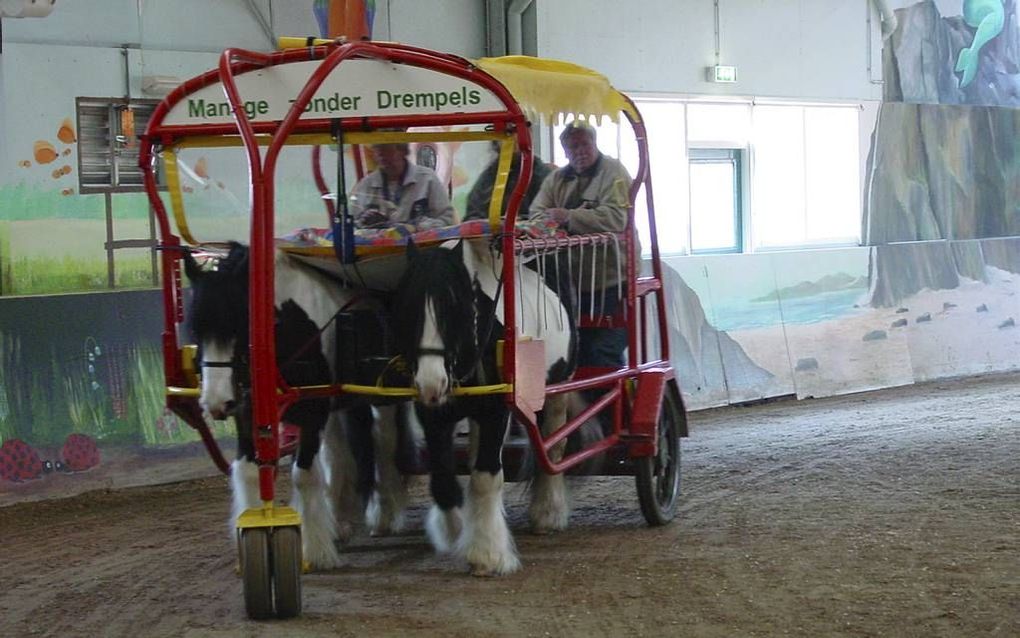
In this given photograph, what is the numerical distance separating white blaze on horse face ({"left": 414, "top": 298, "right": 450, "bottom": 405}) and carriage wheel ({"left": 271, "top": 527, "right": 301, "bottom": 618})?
751 mm

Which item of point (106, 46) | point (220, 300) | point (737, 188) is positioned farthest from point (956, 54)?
point (220, 300)

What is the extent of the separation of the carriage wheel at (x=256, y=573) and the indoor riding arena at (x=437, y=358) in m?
0.01

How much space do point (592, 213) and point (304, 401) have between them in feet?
6.31

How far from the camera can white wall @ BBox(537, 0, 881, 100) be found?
11.4 metres

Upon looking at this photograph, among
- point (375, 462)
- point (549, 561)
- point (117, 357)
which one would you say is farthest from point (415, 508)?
point (117, 357)

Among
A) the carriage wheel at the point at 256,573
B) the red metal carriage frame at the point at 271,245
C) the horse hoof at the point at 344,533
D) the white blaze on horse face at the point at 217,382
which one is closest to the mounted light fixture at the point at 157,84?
the red metal carriage frame at the point at 271,245

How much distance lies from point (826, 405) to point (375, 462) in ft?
21.8

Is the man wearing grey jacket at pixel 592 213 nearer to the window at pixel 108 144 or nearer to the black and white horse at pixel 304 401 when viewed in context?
the black and white horse at pixel 304 401

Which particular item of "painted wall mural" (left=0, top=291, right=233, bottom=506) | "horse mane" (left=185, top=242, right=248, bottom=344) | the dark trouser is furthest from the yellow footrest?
"painted wall mural" (left=0, top=291, right=233, bottom=506)

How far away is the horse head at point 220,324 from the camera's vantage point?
5297 millimetres

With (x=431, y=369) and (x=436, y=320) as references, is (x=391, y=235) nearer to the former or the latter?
(x=436, y=320)

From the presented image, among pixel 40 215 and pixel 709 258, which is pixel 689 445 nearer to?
pixel 709 258

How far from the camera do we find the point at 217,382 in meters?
5.29

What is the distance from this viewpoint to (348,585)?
5.89 meters
